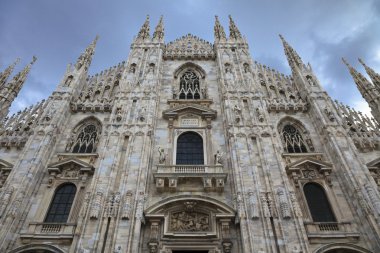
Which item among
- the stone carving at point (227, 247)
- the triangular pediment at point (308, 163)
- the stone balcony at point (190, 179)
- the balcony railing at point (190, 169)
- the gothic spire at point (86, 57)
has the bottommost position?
the stone carving at point (227, 247)

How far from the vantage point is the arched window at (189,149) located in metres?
16.1

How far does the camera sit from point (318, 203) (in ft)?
46.8

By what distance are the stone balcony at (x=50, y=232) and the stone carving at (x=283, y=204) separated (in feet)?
30.8

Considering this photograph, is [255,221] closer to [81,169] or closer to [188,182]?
[188,182]

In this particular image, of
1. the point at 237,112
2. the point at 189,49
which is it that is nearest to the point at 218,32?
the point at 189,49

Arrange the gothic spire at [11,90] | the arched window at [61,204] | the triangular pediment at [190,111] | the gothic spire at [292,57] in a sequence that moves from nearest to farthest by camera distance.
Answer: the arched window at [61,204], the triangular pediment at [190,111], the gothic spire at [11,90], the gothic spire at [292,57]

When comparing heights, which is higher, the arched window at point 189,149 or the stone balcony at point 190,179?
the arched window at point 189,149

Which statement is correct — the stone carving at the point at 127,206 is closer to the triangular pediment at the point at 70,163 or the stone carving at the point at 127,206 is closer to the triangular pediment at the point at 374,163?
the triangular pediment at the point at 70,163

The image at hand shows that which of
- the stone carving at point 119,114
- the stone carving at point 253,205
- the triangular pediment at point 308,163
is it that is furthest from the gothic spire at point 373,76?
the stone carving at point 119,114

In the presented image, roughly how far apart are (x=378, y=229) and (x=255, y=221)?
5118 mm

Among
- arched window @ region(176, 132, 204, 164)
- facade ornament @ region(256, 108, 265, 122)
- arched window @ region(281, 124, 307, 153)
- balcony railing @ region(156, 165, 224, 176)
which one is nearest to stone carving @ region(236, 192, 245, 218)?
balcony railing @ region(156, 165, 224, 176)

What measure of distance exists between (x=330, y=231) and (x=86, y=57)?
20.2m

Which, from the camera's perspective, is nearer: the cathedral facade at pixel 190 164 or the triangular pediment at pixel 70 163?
the cathedral facade at pixel 190 164

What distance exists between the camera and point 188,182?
14461 millimetres
